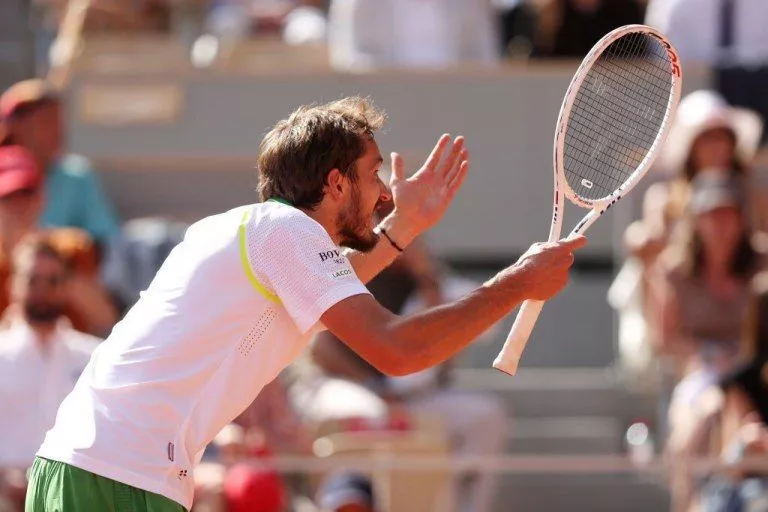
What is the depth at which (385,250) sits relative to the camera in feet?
12.6

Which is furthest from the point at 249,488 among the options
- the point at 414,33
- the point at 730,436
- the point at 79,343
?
the point at 414,33

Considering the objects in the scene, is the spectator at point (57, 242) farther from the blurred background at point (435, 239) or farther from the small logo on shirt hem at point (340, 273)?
the small logo on shirt hem at point (340, 273)

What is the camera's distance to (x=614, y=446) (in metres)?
8.04

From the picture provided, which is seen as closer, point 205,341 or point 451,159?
point 205,341

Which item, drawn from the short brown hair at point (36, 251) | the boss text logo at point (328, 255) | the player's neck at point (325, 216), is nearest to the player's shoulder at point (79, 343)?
the short brown hair at point (36, 251)

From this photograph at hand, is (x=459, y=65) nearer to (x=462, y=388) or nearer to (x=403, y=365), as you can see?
(x=462, y=388)

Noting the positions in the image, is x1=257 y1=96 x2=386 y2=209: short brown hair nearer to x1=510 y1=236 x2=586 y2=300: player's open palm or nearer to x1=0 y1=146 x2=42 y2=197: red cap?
x1=510 y1=236 x2=586 y2=300: player's open palm

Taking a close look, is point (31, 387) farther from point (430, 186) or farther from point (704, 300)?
point (430, 186)

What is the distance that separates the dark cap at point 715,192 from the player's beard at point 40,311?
2.92 metres

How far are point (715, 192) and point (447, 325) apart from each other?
4391mm

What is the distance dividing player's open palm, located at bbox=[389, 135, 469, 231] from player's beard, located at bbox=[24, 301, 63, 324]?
3.07m

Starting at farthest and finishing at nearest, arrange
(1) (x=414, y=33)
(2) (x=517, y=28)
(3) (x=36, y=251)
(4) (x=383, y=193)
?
(2) (x=517, y=28), (1) (x=414, y=33), (3) (x=36, y=251), (4) (x=383, y=193)

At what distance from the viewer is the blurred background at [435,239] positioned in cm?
665

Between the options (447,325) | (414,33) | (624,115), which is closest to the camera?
(447,325)
